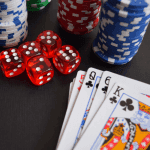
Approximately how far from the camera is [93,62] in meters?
1.06

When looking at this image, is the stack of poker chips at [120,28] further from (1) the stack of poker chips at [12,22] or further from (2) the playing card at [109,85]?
(1) the stack of poker chips at [12,22]

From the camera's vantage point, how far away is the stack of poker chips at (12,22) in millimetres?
889

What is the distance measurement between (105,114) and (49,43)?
1.52 feet

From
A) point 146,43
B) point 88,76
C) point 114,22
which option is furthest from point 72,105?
point 146,43

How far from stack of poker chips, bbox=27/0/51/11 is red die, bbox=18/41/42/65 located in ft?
1.06

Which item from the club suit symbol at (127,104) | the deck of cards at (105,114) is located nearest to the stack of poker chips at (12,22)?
the deck of cards at (105,114)

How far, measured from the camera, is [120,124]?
799 millimetres

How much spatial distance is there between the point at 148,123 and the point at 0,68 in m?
0.75

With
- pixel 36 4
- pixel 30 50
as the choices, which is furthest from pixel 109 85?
pixel 36 4

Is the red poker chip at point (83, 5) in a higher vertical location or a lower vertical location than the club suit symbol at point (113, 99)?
higher

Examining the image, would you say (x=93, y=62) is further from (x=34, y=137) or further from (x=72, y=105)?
(x=34, y=137)

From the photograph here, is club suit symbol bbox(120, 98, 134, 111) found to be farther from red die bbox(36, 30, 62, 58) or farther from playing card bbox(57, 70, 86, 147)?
red die bbox(36, 30, 62, 58)

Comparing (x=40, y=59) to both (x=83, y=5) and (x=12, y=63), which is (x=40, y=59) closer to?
(x=12, y=63)

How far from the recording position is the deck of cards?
0.76 meters
